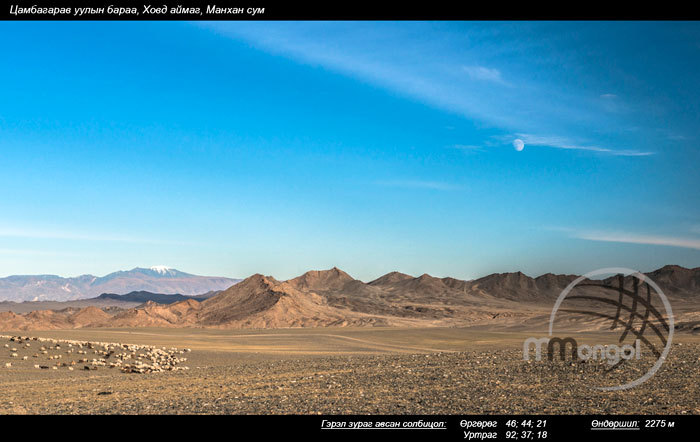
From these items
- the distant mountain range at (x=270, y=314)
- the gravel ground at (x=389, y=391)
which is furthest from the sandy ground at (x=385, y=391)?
the distant mountain range at (x=270, y=314)

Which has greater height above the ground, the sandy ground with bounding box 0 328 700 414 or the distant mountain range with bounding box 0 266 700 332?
the sandy ground with bounding box 0 328 700 414

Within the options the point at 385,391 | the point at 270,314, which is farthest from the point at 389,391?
the point at 270,314

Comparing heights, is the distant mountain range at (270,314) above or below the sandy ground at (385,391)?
below

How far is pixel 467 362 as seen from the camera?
2309 centimetres

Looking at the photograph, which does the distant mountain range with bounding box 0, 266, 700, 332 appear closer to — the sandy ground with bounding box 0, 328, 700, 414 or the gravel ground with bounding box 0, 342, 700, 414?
the gravel ground with bounding box 0, 342, 700, 414

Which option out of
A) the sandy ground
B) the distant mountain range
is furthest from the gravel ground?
the distant mountain range

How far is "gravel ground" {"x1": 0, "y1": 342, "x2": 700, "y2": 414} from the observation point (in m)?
13.4

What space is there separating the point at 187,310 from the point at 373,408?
128 meters

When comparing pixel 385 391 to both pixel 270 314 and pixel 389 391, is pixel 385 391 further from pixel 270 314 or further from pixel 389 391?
pixel 270 314

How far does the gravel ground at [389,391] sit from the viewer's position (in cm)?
1336

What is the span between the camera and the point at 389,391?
53.4 feet

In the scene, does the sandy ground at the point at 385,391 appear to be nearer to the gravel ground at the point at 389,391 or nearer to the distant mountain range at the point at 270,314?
the gravel ground at the point at 389,391
